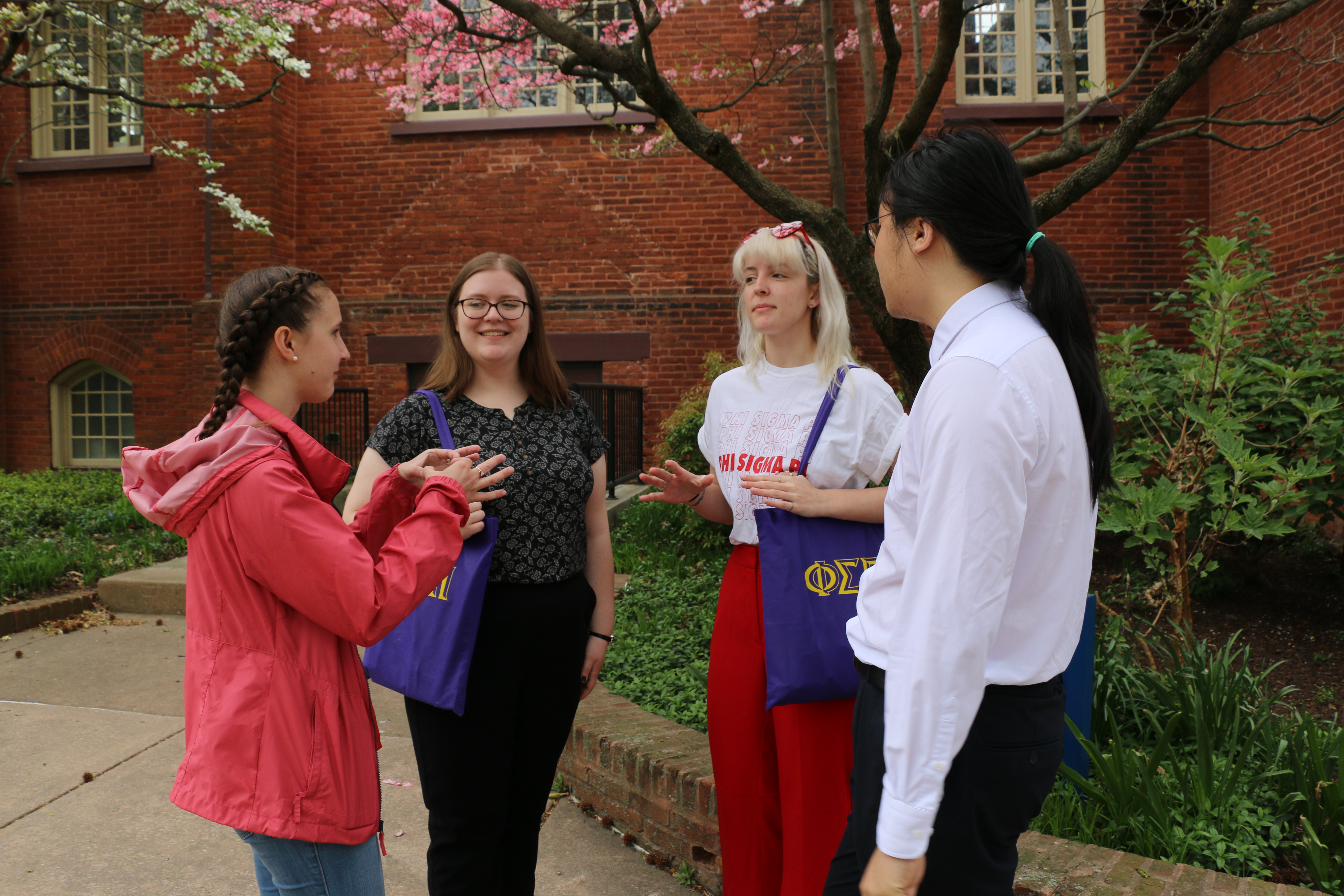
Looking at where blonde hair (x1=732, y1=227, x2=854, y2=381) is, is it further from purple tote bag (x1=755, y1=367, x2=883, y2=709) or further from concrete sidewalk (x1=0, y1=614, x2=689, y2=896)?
concrete sidewalk (x1=0, y1=614, x2=689, y2=896)

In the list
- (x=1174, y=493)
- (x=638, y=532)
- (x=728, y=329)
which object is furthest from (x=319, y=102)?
(x=1174, y=493)

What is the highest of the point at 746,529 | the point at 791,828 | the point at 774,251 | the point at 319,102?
the point at 319,102

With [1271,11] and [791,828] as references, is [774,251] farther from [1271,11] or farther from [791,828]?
[1271,11]

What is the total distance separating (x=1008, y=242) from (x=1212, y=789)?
2027 mm

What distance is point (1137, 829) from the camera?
8.31 feet

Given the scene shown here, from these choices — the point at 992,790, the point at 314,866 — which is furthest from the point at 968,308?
the point at 314,866

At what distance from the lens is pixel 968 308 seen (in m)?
1.41

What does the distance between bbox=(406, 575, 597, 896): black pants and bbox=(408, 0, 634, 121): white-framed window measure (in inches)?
367

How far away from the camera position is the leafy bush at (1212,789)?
2480mm

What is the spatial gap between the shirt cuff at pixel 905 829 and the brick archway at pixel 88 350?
41.4 ft

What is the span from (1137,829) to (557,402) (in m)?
2.01

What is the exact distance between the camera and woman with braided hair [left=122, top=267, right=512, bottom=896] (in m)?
1.60

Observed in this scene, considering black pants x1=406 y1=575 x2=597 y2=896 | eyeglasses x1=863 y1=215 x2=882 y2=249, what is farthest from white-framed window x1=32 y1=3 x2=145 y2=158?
eyeglasses x1=863 y1=215 x2=882 y2=249

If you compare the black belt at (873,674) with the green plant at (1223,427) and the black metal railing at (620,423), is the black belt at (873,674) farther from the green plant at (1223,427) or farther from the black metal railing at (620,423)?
the black metal railing at (620,423)
